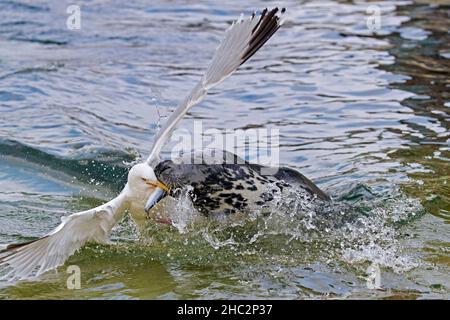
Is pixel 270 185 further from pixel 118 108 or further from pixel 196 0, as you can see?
pixel 196 0

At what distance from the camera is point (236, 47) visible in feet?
17.2

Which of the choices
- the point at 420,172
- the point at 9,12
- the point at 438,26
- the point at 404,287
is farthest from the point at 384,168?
the point at 9,12

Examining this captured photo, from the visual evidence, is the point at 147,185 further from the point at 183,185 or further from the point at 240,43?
the point at 240,43

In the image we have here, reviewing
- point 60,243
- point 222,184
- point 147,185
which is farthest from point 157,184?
point 222,184

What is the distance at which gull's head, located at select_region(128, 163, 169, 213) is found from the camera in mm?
4762

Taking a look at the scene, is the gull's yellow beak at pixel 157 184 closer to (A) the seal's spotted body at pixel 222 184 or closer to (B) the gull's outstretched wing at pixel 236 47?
(B) the gull's outstretched wing at pixel 236 47

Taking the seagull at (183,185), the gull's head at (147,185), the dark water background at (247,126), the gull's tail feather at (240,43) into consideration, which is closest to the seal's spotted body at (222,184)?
the seagull at (183,185)

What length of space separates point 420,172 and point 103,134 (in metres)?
2.45

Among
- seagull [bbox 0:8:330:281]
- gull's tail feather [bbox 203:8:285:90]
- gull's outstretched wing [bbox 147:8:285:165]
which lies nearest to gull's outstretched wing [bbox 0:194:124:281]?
seagull [bbox 0:8:330:281]

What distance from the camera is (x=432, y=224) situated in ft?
18.7

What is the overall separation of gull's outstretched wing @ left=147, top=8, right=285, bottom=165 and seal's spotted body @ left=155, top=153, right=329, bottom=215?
224 mm

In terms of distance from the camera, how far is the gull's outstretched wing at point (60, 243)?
4.41 meters

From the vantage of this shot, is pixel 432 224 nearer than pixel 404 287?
No

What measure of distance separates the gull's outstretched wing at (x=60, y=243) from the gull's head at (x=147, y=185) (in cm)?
10
